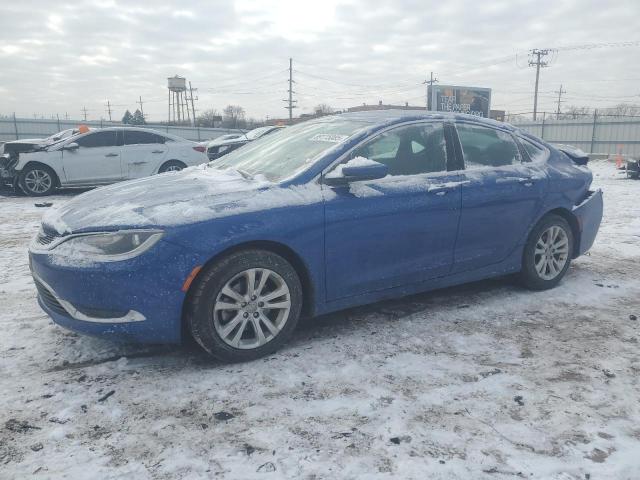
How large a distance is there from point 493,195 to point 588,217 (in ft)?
4.48

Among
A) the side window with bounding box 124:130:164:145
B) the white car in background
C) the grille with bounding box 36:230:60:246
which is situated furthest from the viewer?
the side window with bounding box 124:130:164:145

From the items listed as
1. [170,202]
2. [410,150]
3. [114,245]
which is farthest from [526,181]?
[114,245]

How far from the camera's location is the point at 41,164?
1052 centimetres

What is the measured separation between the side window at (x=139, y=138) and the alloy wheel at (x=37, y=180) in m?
1.74

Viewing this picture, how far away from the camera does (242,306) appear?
310cm

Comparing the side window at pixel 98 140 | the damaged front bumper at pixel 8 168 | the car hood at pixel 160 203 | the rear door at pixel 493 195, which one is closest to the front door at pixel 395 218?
the rear door at pixel 493 195

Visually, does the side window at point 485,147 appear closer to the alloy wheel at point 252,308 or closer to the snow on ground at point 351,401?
the snow on ground at point 351,401

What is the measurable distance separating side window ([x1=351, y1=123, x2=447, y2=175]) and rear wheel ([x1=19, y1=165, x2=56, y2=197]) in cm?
908

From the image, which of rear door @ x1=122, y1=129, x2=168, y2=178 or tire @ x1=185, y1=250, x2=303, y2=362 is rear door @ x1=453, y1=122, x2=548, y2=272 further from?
rear door @ x1=122, y1=129, x2=168, y2=178

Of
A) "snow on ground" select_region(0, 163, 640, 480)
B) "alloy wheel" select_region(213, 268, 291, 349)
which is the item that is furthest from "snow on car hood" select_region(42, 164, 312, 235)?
"snow on ground" select_region(0, 163, 640, 480)

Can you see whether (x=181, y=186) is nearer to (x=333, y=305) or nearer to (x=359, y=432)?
(x=333, y=305)

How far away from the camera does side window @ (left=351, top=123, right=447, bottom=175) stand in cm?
369

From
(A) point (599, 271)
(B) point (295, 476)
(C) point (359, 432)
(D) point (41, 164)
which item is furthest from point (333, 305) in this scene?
(D) point (41, 164)

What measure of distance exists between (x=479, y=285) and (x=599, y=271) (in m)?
1.44
